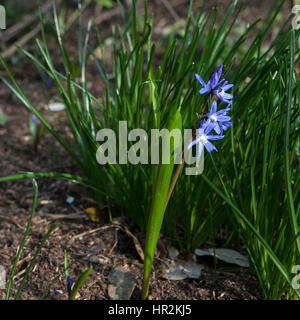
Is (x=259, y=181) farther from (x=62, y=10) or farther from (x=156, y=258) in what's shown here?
(x=62, y=10)

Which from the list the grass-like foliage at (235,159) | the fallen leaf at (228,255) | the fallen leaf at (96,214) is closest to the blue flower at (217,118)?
the grass-like foliage at (235,159)

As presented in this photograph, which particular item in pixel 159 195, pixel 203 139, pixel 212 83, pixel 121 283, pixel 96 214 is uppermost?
pixel 212 83

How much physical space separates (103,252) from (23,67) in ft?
6.13

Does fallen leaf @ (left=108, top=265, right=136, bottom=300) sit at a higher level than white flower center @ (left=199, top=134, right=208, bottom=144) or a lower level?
lower

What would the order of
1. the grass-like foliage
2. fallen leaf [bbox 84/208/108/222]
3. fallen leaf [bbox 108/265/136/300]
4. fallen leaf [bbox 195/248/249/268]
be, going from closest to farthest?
the grass-like foliage → fallen leaf [bbox 108/265/136/300] → fallen leaf [bbox 195/248/249/268] → fallen leaf [bbox 84/208/108/222]

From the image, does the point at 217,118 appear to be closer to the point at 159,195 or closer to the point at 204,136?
the point at 204,136

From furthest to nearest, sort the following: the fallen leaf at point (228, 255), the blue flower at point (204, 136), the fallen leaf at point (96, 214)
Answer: the fallen leaf at point (96, 214), the fallen leaf at point (228, 255), the blue flower at point (204, 136)

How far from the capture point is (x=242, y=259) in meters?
1.56

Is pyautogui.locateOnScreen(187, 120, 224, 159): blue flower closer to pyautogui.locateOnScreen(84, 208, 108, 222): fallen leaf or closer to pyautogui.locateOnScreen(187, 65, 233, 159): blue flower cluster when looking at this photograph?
pyautogui.locateOnScreen(187, 65, 233, 159): blue flower cluster

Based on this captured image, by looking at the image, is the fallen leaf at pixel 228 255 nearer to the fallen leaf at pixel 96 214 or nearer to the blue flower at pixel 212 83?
the fallen leaf at pixel 96 214


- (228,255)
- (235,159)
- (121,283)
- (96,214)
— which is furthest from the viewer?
(96,214)

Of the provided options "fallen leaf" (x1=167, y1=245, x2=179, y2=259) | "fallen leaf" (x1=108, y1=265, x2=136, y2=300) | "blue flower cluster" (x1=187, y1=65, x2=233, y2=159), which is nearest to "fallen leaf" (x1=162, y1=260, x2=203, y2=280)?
"fallen leaf" (x1=167, y1=245, x2=179, y2=259)

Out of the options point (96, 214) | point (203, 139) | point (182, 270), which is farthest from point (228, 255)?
point (203, 139)
